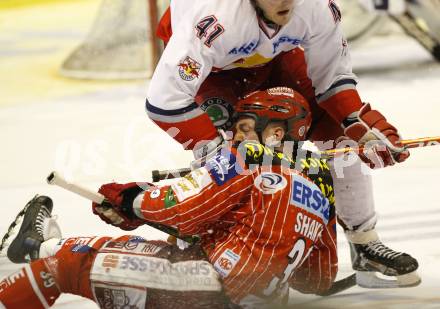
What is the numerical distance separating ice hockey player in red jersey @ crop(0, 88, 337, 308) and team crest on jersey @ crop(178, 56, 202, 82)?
30cm

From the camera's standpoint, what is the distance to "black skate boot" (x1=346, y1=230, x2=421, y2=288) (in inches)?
122

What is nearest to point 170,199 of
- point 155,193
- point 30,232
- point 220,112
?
point 155,193

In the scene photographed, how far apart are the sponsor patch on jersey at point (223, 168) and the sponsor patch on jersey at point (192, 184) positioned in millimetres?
19

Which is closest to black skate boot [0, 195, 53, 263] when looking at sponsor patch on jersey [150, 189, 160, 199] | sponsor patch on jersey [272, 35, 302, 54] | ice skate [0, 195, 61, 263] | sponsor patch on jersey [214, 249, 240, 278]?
ice skate [0, 195, 61, 263]

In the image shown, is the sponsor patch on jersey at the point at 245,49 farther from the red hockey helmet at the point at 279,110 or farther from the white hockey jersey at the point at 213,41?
the red hockey helmet at the point at 279,110

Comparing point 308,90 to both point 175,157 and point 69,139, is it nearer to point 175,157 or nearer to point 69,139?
point 175,157

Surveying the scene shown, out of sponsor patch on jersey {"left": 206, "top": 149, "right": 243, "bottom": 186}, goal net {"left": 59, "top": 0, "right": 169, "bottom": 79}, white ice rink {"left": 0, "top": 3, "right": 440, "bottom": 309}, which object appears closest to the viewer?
sponsor patch on jersey {"left": 206, "top": 149, "right": 243, "bottom": 186}

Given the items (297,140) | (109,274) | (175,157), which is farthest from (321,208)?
(175,157)

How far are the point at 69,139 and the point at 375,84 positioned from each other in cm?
214

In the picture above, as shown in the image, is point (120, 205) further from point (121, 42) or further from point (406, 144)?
point (121, 42)

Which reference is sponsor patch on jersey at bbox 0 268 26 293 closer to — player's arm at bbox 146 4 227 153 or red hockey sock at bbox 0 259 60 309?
red hockey sock at bbox 0 259 60 309

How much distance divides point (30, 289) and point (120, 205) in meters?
0.31

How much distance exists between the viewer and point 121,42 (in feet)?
23.1

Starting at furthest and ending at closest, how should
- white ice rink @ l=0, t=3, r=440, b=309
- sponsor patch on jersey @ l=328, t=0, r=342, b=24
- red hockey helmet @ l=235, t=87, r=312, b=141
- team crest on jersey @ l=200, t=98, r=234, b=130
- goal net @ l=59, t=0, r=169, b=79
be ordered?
1. goal net @ l=59, t=0, r=169, b=79
2. white ice rink @ l=0, t=3, r=440, b=309
3. team crest on jersey @ l=200, t=98, r=234, b=130
4. sponsor patch on jersey @ l=328, t=0, r=342, b=24
5. red hockey helmet @ l=235, t=87, r=312, b=141
